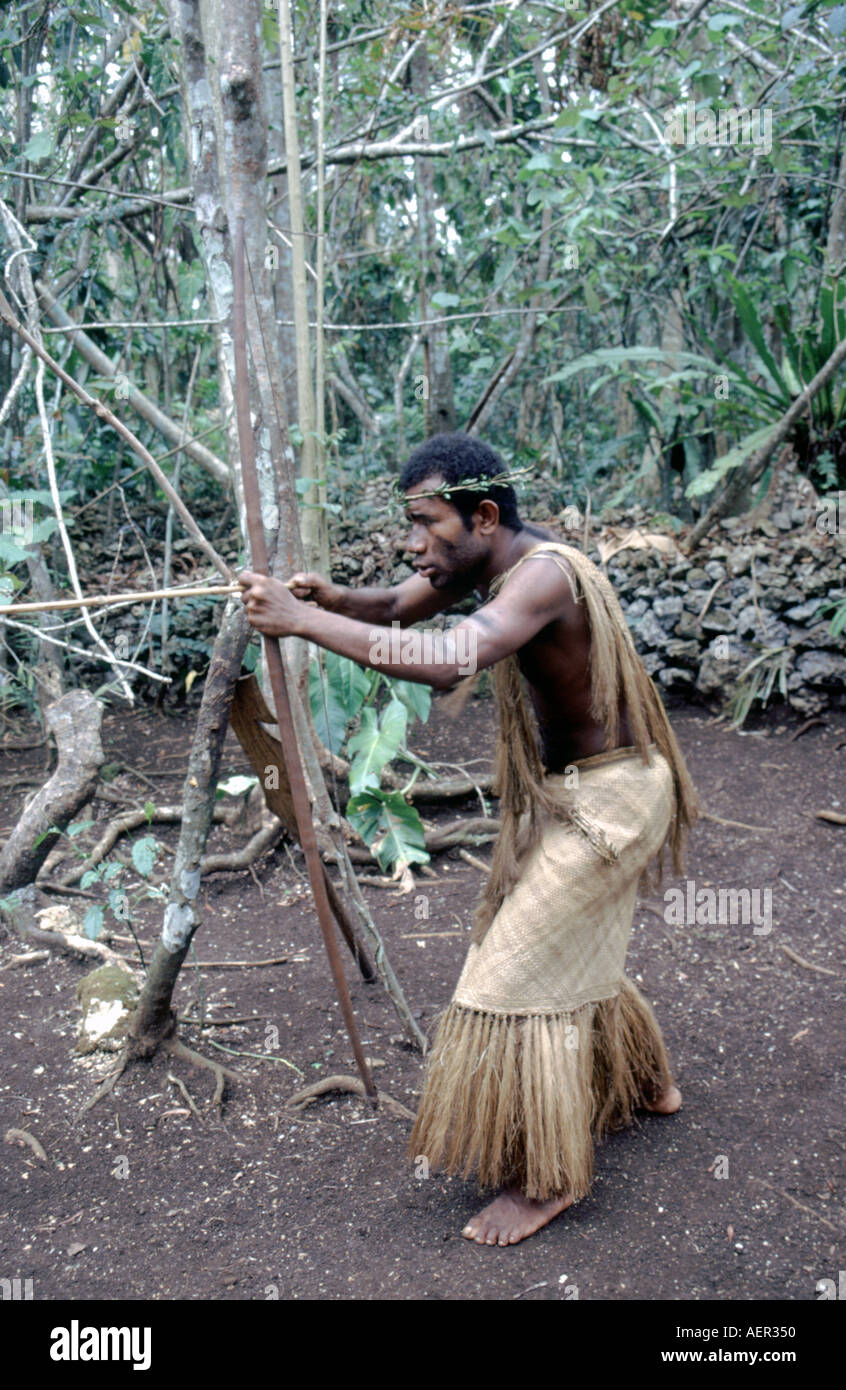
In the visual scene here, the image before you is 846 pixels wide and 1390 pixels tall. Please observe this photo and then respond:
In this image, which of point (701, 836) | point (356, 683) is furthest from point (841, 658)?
point (356, 683)

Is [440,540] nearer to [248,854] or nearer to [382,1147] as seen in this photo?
[382,1147]

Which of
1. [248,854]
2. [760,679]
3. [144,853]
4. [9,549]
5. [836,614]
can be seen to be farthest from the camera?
[760,679]

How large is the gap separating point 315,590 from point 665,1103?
1.61 m

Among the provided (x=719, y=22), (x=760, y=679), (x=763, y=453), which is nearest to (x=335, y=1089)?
(x=760, y=679)

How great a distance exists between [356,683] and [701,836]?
5.61 feet

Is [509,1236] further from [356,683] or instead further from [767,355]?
[767,355]

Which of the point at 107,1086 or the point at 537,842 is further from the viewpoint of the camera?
the point at 107,1086

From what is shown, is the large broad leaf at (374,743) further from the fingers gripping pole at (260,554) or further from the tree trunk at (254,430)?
the fingers gripping pole at (260,554)

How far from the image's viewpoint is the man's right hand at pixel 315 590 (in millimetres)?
2191

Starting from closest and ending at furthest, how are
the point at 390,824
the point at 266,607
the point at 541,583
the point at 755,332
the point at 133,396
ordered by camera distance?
the point at 266,607
the point at 541,583
the point at 390,824
the point at 133,396
the point at 755,332

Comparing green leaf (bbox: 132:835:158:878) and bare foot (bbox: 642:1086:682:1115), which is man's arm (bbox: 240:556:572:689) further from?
bare foot (bbox: 642:1086:682:1115)

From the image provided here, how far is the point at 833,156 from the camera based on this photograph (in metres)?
6.18

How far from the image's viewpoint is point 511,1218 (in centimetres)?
221

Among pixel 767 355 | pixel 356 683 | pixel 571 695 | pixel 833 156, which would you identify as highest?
pixel 833 156
